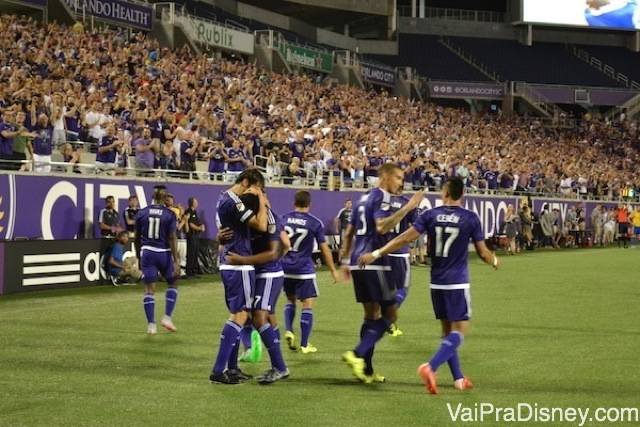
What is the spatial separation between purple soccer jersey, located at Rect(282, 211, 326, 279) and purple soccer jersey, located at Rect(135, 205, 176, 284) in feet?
6.94

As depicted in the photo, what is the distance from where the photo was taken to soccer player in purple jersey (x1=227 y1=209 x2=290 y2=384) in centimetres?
983

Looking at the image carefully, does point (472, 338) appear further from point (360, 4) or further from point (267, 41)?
point (360, 4)

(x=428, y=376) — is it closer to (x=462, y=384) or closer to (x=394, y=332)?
(x=462, y=384)

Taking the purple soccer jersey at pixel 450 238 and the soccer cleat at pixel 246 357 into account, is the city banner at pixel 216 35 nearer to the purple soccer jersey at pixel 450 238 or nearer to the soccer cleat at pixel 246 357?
the soccer cleat at pixel 246 357

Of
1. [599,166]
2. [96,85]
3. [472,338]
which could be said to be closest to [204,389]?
[472,338]

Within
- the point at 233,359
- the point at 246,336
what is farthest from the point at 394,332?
the point at 233,359

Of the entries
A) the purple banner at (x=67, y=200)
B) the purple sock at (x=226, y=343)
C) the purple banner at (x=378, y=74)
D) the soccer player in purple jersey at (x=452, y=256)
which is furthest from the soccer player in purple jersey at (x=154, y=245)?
the purple banner at (x=378, y=74)

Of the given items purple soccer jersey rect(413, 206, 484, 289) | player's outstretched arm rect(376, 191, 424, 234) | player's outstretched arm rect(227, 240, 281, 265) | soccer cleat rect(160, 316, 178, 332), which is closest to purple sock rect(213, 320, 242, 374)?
player's outstretched arm rect(227, 240, 281, 265)

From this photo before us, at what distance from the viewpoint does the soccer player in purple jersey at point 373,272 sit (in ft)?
32.4

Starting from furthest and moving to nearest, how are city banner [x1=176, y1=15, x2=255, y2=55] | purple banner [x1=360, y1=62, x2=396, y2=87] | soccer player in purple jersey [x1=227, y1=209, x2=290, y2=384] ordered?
purple banner [x1=360, y1=62, x2=396, y2=87], city banner [x1=176, y1=15, x2=255, y2=55], soccer player in purple jersey [x1=227, y1=209, x2=290, y2=384]

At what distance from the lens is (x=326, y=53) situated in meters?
51.2

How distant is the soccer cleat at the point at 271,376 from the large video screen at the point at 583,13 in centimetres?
5662

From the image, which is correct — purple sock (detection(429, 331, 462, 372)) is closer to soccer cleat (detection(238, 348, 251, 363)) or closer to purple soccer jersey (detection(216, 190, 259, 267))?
purple soccer jersey (detection(216, 190, 259, 267))

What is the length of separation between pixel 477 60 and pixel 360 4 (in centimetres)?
1131
